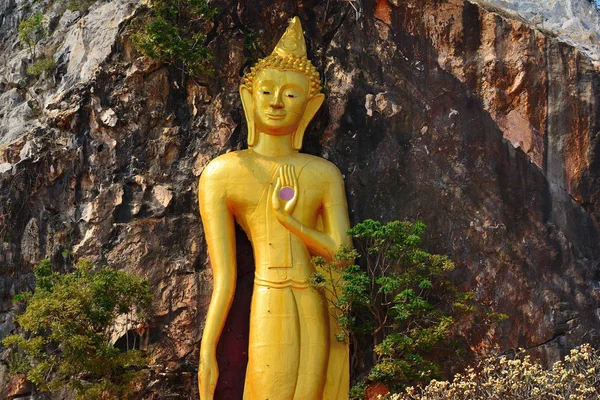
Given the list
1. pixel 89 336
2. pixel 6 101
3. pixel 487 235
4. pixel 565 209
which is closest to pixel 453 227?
pixel 487 235

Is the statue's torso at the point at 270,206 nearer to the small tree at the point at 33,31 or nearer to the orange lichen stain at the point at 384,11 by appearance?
the orange lichen stain at the point at 384,11

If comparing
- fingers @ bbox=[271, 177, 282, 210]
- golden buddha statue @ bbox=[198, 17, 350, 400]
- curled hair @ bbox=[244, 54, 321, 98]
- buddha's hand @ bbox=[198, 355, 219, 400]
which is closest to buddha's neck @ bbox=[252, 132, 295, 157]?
golden buddha statue @ bbox=[198, 17, 350, 400]

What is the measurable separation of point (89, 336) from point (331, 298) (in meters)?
2.68

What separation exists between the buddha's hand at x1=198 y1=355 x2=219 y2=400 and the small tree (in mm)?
5425

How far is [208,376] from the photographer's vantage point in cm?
1241

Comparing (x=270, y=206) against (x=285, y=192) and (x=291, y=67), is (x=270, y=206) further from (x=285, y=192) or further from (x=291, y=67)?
(x=291, y=67)

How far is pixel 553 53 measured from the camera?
45.2 feet

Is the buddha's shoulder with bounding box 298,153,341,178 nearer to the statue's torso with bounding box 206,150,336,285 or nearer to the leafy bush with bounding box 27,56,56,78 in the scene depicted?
the statue's torso with bounding box 206,150,336,285

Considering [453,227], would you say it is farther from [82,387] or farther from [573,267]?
[82,387]

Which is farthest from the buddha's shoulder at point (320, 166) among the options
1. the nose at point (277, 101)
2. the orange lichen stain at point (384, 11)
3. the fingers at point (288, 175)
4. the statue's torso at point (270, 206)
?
the orange lichen stain at point (384, 11)

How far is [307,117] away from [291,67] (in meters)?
0.63

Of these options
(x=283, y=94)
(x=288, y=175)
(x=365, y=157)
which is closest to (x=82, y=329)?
(x=288, y=175)

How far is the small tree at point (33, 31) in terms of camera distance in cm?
1544

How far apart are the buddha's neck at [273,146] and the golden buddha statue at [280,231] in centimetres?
1
